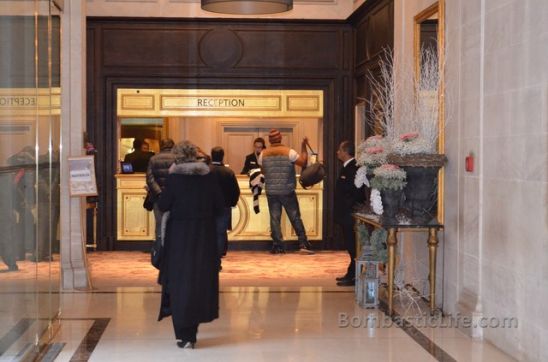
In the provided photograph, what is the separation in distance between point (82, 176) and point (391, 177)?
3289 mm

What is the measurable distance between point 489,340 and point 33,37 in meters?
3.97

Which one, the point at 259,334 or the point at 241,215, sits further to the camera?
the point at 241,215

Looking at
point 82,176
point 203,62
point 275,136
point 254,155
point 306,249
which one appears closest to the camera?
point 82,176

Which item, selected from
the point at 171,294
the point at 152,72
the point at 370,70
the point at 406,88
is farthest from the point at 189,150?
the point at 152,72

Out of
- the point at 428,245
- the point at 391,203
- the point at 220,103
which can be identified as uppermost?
the point at 220,103

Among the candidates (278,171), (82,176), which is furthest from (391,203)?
(278,171)

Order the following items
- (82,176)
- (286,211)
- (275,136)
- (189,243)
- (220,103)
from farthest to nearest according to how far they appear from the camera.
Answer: (220,103) → (286,211) → (275,136) → (82,176) → (189,243)

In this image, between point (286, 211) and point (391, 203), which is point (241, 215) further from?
point (391, 203)

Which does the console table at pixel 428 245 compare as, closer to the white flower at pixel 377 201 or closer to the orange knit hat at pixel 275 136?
the white flower at pixel 377 201

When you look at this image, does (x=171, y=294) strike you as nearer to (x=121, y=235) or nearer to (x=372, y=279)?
(x=372, y=279)

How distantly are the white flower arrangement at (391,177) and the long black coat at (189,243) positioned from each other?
1.90m

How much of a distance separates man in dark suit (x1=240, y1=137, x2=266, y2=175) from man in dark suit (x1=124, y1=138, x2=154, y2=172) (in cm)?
144

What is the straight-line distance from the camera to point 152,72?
13914 mm

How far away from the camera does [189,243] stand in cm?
720
